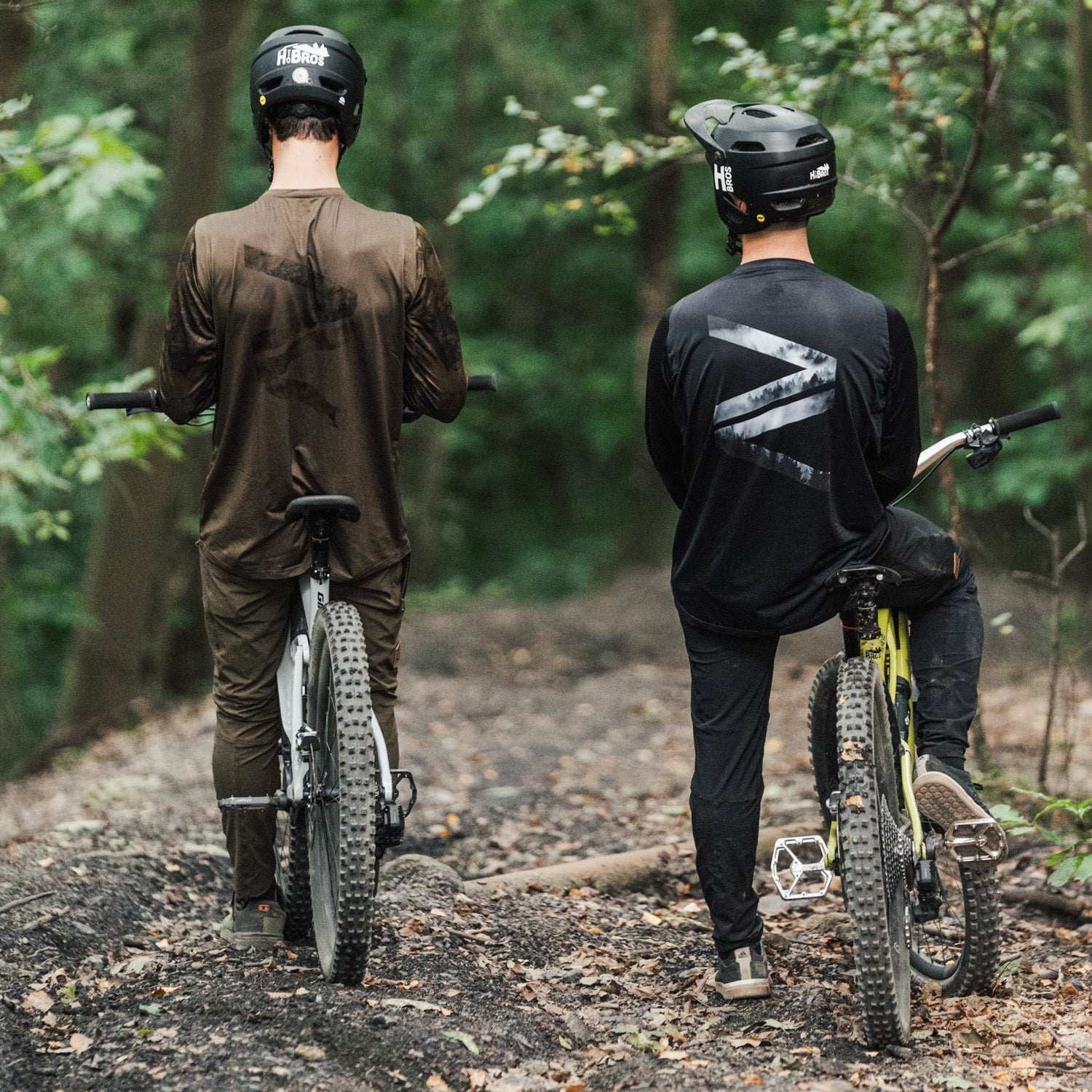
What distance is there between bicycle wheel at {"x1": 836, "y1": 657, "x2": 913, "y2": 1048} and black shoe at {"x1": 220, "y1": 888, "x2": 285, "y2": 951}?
1773 mm

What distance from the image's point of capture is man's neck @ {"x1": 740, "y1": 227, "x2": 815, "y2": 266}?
3812mm

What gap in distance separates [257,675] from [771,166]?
2.04m

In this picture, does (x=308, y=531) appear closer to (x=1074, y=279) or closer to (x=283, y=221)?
(x=283, y=221)

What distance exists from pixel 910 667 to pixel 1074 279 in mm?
8752

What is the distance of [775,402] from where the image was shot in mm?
3711

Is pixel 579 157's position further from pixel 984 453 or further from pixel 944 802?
pixel 944 802

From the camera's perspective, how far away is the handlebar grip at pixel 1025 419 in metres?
3.93

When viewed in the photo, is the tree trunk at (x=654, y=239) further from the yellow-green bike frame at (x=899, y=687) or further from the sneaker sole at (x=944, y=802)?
the sneaker sole at (x=944, y=802)

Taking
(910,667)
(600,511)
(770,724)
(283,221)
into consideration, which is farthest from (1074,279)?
(600,511)

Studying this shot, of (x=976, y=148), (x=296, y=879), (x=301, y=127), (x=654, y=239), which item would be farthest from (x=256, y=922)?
(x=654, y=239)

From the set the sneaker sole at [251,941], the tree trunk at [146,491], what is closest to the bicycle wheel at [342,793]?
the sneaker sole at [251,941]

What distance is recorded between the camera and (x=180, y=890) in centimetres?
505

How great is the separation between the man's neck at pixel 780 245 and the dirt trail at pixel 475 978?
2.07 metres

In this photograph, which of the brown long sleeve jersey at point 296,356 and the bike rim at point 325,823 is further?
the brown long sleeve jersey at point 296,356
